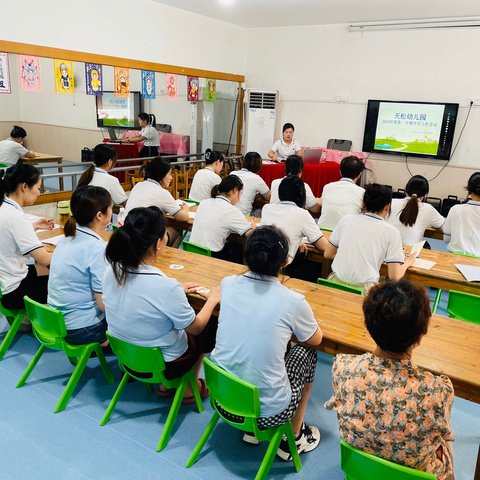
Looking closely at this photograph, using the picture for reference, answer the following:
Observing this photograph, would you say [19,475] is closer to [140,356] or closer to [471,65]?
[140,356]

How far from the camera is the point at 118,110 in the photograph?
7.26 meters

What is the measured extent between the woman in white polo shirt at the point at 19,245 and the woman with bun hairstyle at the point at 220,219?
1.11 metres

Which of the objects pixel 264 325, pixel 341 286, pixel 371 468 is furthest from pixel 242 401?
pixel 341 286

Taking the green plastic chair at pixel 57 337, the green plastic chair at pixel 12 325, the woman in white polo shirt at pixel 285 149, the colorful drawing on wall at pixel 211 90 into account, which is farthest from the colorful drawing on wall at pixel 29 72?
the green plastic chair at pixel 57 337

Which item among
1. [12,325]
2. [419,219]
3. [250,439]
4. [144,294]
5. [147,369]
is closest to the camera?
[144,294]

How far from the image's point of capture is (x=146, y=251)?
188cm

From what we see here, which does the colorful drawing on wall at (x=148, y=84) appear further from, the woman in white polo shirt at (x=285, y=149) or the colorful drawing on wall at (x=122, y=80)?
the woman in white polo shirt at (x=285, y=149)

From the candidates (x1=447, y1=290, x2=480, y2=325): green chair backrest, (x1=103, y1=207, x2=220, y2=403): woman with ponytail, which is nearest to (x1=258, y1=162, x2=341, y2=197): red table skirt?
(x1=447, y1=290, x2=480, y2=325): green chair backrest

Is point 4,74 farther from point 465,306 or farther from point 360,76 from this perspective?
point 360,76

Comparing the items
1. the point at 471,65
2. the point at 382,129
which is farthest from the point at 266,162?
the point at 471,65

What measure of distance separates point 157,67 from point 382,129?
12.3ft

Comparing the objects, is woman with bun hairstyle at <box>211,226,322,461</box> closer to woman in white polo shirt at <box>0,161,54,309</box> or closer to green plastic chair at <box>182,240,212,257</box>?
green plastic chair at <box>182,240,212,257</box>

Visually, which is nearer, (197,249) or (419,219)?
(197,249)

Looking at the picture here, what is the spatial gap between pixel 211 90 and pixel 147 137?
61.4 inches
